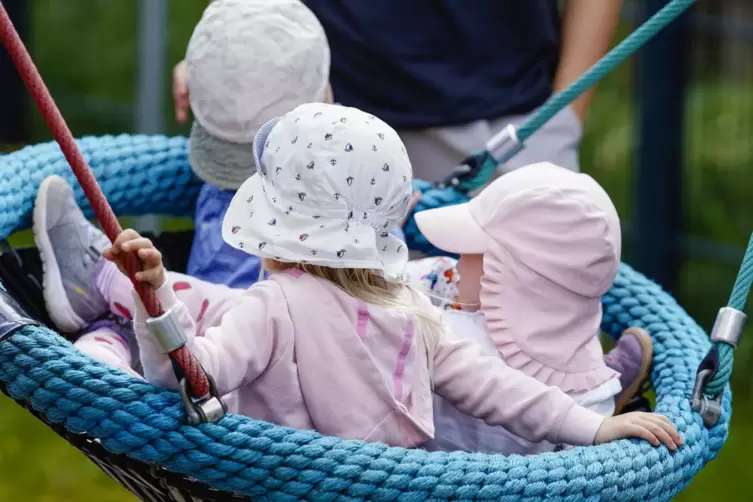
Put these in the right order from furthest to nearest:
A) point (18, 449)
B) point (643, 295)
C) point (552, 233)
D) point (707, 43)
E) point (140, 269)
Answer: point (707, 43) < point (18, 449) < point (643, 295) < point (552, 233) < point (140, 269)

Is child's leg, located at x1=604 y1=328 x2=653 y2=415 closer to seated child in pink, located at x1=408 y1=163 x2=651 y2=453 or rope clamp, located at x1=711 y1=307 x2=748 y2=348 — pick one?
seated child in pink, located at x1=408 y1=163 x2=651 y2=453

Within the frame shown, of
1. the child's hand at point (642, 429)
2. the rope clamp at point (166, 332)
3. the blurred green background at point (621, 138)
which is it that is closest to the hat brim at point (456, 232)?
the child's hand at point (642, 429)

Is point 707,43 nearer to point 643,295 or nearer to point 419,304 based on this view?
point 643,295

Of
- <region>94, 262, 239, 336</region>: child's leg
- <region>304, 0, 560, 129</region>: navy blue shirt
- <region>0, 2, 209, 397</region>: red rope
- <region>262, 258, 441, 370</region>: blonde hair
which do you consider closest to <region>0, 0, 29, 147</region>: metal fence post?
<region>304, 0, 560, 129</region>: navy blue shirt

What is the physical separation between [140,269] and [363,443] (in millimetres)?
267

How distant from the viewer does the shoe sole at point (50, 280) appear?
1579 millimetres

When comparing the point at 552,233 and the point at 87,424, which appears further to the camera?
the point at 552,233

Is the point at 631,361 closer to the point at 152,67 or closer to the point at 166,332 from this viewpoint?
the point at 166,332

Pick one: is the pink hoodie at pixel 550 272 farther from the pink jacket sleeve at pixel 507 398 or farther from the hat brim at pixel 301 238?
the hat brim at pixel 301 238

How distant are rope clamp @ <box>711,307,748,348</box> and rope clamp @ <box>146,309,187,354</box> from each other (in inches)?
23.3

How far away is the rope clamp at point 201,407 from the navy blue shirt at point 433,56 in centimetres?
83

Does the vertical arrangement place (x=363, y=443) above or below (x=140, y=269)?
below

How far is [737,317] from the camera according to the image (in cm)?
138

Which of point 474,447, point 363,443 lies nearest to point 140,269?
point 363,443
